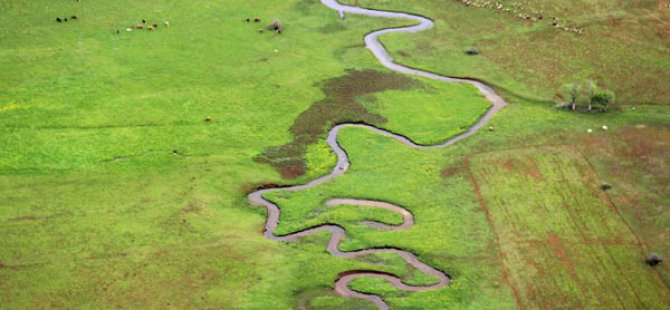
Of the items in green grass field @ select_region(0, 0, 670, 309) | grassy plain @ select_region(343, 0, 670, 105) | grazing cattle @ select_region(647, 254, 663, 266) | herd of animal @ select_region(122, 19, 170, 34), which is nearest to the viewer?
green grass field @ select_region(0, 0, 670, 309)

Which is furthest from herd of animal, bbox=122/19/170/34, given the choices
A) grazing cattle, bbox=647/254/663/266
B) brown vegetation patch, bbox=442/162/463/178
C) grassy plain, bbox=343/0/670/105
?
grazing cattle, bbox=647/254/663/266

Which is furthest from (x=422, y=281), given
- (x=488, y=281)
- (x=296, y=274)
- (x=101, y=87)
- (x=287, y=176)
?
(x=101, y=87)

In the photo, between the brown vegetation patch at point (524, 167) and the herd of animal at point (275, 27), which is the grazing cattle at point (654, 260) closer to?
the brown vegetation patch at point (524, 167)

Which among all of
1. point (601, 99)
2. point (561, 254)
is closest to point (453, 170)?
point (561, 254)

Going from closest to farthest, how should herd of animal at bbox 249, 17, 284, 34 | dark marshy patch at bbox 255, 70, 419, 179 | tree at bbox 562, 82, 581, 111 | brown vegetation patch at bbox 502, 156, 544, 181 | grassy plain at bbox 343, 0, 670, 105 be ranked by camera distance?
brown vegetation patch at bbox 502, 156, 544, 181 → dark marshy patch at bbox 255, 70, 419, 179 → tree at bbox 562, 82, 581, 111 → grassy plain at bbox 343, 0, 670, 105 → herd of animal at bbox 249, 17, 284, 34

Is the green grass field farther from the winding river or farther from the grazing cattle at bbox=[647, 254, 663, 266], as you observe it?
the winding river

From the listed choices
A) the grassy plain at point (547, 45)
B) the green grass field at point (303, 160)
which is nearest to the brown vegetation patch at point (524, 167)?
the green grass field at point (303, 160)

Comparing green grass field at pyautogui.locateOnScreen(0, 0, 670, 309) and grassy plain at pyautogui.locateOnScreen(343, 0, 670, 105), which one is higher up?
grassy plain at pyautogui.locateOnScreen(343, 0, 670, 105)
